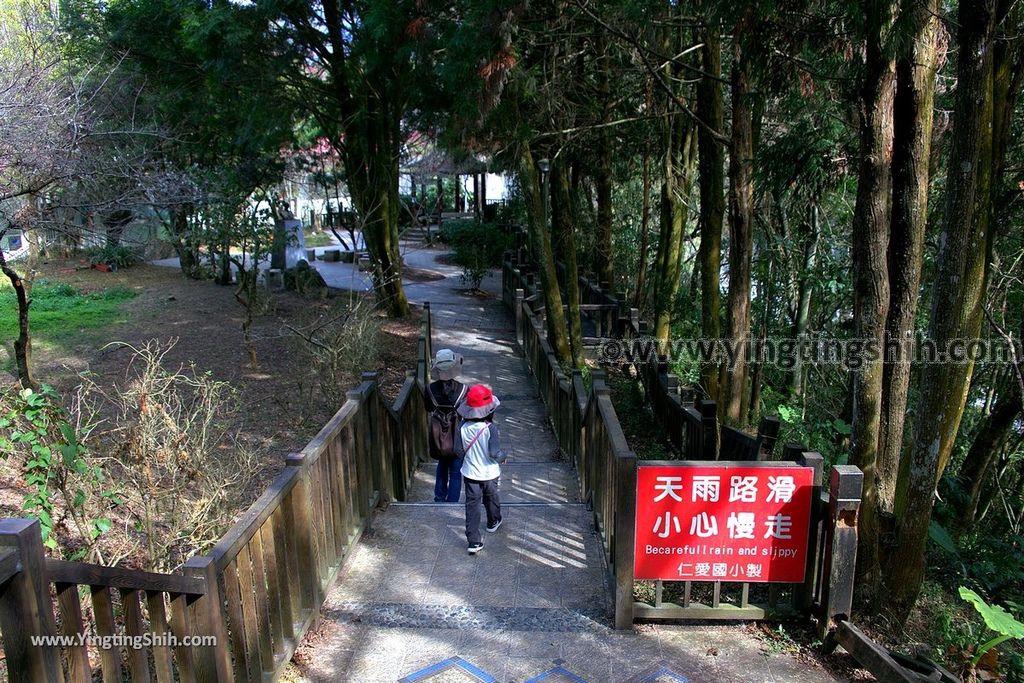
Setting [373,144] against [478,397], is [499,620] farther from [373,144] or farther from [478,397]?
[373,144]

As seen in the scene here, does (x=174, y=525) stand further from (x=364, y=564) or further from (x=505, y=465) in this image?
(x=505, y=465)

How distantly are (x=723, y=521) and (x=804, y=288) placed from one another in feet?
38.5

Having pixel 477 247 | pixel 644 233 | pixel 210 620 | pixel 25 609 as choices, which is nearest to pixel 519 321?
pixel 644 233

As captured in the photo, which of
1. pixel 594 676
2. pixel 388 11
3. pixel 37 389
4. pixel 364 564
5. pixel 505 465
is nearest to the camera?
pixel 594 676

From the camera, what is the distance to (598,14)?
995cm

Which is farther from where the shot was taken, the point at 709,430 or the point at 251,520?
the point at 709,430

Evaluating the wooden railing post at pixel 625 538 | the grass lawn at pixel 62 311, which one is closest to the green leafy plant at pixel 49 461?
the wooden railing post at pixel 625 538

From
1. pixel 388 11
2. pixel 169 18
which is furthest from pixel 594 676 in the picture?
pixel 169 18

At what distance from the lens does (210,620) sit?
125 inches

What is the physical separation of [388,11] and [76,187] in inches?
189

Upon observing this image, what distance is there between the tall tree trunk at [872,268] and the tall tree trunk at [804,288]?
8997 millimetres

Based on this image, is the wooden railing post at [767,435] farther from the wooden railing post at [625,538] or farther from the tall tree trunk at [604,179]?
the tall tree trunk at [604,179]

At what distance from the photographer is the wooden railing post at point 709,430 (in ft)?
24.4

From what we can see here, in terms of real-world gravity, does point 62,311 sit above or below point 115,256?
below
